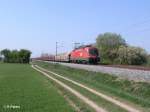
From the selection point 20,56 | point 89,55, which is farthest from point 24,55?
point 89,55

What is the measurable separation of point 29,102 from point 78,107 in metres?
2.24

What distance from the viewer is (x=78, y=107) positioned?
55.3ft

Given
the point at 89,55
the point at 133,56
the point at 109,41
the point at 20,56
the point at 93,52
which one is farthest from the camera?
the point at 20,56

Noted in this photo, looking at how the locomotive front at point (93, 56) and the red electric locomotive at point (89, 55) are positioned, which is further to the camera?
the red electric locomotive at point (89, 55)

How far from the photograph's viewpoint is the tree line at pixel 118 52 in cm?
9588

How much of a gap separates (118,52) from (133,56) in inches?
407

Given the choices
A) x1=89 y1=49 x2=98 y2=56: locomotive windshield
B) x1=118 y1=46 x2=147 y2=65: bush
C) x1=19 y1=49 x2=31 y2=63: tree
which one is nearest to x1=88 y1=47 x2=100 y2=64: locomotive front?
x1=89 y1=49 x2=98 y2=56: locomotive windshield

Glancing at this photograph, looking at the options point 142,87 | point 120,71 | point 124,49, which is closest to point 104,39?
point 124,49

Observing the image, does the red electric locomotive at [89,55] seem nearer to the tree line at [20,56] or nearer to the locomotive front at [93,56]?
the locomotive front at [93,56]

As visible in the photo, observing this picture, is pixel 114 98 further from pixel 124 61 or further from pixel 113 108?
pixel 124 61

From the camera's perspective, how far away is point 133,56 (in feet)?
316

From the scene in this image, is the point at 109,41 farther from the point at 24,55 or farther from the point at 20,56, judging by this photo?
the point at 20,56

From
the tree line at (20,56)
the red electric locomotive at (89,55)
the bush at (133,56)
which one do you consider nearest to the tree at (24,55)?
the tree line at (20,56)

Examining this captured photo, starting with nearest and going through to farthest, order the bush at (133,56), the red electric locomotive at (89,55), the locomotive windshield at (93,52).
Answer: the red electric locomotive at (89,55) → the locomotive windshield at (93,52) → the bush at (133,56)
